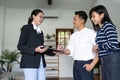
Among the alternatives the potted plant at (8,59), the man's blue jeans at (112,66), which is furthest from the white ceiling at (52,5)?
the man's blue jeans at (112,66)

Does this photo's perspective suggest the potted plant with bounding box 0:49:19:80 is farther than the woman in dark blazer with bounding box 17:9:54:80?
Yes

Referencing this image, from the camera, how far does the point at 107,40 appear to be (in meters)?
1.53

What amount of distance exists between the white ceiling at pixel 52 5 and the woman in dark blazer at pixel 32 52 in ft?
22.1

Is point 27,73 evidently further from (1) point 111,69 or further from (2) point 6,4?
(2) point 6,4

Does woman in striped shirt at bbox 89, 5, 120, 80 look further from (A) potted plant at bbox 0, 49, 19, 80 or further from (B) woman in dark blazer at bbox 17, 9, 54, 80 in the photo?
(A) potted plant at bbox 0, 49, 19, 80

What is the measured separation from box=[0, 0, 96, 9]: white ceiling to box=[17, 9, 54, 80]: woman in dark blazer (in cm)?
672

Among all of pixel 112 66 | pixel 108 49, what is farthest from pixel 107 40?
pixel 112 66

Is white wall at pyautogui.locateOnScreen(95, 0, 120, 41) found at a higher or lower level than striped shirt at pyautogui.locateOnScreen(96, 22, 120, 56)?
higher

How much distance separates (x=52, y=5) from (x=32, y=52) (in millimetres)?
7168

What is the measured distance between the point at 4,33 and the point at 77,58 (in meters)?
7.37

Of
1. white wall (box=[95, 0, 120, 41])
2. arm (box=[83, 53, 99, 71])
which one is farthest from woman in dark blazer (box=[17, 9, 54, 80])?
white wall (box=[95, 0, 120, 41])

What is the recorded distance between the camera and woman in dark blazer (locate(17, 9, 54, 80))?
5.87 ft

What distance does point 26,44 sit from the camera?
1844 millimetres

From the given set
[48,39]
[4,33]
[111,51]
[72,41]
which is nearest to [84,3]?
[48,39]
